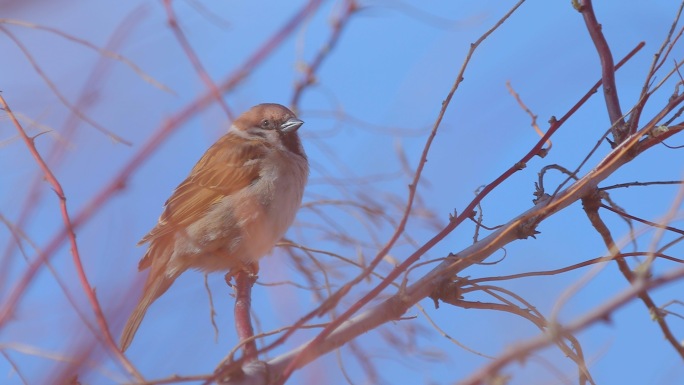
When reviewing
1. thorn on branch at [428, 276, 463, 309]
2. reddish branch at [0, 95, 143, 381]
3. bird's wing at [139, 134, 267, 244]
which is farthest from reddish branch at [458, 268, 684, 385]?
bird's wing at [139, 134, 267, 244]

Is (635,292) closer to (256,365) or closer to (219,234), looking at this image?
(256,365)

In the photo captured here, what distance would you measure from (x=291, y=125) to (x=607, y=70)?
A: 2371mm

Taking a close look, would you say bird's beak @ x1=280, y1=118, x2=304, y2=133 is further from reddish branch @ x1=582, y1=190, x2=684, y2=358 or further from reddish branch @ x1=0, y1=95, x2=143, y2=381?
reddish branch @ x1=0, y1=95, x2=143, y2=381

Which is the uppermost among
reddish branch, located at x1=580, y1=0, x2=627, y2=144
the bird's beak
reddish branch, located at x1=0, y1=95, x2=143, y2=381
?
the bird's beak

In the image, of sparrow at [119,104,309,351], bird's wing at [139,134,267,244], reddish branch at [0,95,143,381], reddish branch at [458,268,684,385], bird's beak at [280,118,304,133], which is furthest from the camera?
bird's beak at [280,118,304,133]

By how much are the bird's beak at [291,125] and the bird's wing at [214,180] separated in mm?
177

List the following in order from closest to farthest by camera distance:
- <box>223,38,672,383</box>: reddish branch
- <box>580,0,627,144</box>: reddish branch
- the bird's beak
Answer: <box>223,38,672,383</box>: reddish branch < <box>580,0,627,144</box>: reddish branch < the bird's beak

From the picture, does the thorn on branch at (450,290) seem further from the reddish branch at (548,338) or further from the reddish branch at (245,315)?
the reddish branch at (548,338)

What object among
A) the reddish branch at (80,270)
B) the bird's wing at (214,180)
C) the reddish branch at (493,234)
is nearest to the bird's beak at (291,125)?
the bird's wing at (214,180)

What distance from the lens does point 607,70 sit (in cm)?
203

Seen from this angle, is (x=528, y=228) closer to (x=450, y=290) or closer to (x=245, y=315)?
(x=450, y=290)

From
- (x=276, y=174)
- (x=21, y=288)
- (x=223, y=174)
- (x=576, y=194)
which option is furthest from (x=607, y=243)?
(x=223, y=174)

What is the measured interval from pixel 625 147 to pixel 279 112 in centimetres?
272

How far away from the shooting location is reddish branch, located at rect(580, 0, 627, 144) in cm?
198
